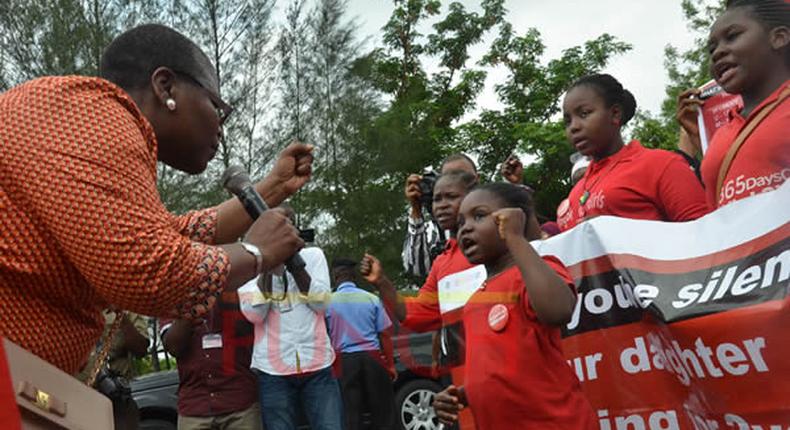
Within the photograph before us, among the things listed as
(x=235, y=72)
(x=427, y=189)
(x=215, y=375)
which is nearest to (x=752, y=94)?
(x=427, y=189)

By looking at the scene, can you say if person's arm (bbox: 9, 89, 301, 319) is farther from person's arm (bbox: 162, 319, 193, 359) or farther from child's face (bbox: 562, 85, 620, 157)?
person's arm (bbox: 162, 319, 193, 359)

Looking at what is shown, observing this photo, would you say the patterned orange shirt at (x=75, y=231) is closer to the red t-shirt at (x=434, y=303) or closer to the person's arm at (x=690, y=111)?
the red t-shirt at (x=434, y=303)

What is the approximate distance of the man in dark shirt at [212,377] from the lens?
5504 millimetres

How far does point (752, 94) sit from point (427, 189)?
2.97 metres

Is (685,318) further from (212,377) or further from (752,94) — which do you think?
(212,377)

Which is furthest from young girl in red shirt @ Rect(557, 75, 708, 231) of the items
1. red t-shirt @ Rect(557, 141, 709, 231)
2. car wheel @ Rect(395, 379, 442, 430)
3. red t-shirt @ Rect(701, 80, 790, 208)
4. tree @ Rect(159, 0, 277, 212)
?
tree @ Rect(159, 0, 277, 212)

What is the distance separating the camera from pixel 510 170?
16.4 ft

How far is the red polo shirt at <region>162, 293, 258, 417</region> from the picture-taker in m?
5.51

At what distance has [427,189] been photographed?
5859mm

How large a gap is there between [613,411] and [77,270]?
7.66 feet

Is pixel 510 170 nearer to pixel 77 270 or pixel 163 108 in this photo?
pixel 163 108

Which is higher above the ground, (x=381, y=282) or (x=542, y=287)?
Result: (x=381, y=282)

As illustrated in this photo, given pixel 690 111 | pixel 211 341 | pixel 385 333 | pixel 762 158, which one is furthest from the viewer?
pixel 385 333

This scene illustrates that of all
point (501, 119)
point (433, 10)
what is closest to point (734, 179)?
point (501, 119)
